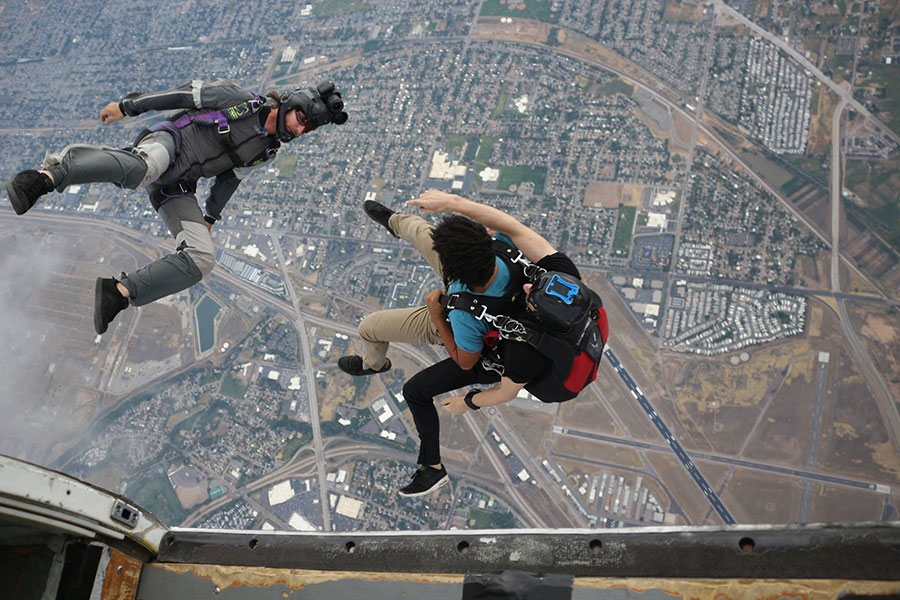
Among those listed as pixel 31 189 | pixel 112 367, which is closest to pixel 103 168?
pixel 31 189

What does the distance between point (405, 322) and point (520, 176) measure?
15462 mm

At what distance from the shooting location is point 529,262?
3520 mm

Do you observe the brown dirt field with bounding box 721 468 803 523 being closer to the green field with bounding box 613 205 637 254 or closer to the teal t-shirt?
the green field with bounding box 613 205 637 254

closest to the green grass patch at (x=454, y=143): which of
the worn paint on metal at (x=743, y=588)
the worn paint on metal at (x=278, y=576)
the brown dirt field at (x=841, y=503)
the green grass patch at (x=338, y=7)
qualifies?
the green grass patch at (x=338, y=7)

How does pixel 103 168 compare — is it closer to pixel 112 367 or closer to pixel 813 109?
pixel 112 367

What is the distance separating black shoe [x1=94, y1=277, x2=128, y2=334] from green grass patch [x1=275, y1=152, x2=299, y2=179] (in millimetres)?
17551

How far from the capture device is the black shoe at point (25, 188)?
11.9ft

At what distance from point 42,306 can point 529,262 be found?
2219 cm

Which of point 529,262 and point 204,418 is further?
point 204,418

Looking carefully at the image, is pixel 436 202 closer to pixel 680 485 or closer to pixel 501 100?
pixel 680 485

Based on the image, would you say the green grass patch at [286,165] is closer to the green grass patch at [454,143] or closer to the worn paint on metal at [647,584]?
the green grass patch at [454,143]

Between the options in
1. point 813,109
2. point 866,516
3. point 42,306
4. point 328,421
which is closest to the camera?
point 866,516

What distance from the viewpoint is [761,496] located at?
50.4ft

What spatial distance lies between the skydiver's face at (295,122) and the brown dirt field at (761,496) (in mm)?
14585
